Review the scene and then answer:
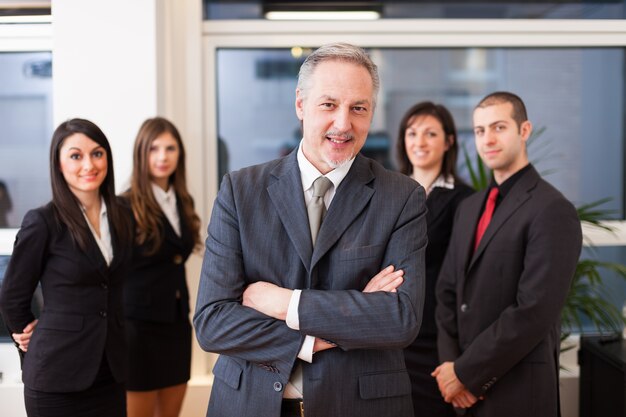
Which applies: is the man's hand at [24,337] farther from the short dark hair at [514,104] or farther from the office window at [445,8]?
the office window at [445,8]

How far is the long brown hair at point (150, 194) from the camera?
10.7 ft

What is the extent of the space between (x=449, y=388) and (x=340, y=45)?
149 cm

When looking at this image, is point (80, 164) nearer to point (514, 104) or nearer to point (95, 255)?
point (95, 255)

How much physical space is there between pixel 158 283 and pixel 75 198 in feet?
2.46

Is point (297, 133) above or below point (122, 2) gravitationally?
below

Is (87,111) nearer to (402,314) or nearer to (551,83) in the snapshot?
(402,314)

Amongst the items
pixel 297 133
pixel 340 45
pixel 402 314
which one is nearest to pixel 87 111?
pixel 297 133

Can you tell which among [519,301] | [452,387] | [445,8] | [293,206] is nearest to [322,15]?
[445,8]

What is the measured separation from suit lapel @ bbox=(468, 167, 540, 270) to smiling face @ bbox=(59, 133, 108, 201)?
157cm

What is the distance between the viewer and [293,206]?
5.92 feet

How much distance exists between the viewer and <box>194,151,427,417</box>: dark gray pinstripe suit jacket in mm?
1705

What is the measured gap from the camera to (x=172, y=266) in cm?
337

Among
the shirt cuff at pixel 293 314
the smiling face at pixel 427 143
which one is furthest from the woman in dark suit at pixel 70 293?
the smiling face at pixel 427 143

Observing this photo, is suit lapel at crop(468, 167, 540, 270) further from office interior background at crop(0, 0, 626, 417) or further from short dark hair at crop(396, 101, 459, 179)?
office interior background at crop(0, 0, 626, 417)
